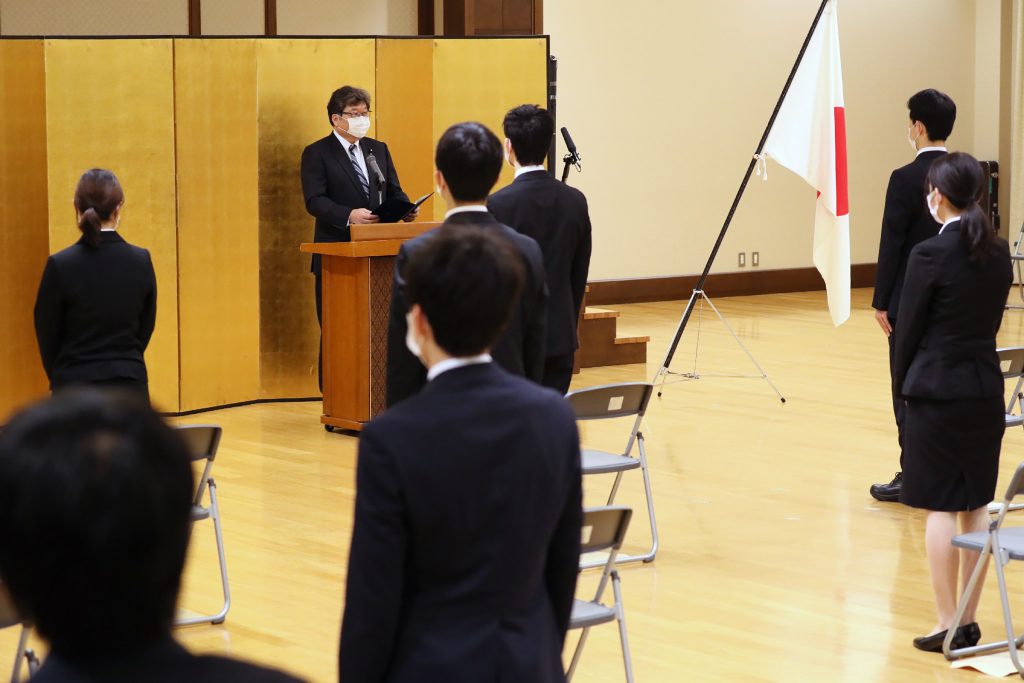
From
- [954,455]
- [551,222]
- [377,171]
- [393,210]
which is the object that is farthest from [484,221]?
[377,171]

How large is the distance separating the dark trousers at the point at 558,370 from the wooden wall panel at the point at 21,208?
3.69 meters

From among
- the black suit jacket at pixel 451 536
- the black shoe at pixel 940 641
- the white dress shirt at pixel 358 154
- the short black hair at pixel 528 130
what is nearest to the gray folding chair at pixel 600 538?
the black suit jacket at pixel 451 536

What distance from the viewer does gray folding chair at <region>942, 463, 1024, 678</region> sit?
3.80 m

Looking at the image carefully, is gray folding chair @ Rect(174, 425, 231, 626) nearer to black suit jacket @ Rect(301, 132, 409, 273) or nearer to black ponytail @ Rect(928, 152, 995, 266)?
black ponytail @ Rect(928, 152, 995, 266)

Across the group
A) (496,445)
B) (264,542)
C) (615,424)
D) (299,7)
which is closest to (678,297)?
(299,7)

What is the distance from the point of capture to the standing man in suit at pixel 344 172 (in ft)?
24.5

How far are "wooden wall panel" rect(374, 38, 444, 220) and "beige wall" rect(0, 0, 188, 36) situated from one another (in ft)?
5.14

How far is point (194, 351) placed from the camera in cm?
788

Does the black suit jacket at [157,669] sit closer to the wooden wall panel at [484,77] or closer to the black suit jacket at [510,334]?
→ the black suit jacket at [510,334]

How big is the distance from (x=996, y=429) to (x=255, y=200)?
484 centimetres

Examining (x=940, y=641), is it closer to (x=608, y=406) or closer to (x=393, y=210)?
(x=608, y=406)

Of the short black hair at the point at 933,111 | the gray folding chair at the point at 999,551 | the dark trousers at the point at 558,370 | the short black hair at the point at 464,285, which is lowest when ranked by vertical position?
the gray folding chair at the point at 999,551

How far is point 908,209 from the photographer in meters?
5.78

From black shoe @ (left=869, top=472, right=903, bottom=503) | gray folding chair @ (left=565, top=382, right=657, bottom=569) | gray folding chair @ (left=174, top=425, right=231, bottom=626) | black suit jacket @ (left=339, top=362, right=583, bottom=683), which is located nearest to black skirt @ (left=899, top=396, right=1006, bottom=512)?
gray folding chair @ (left=565, top=382, right=657, bottom=569)
